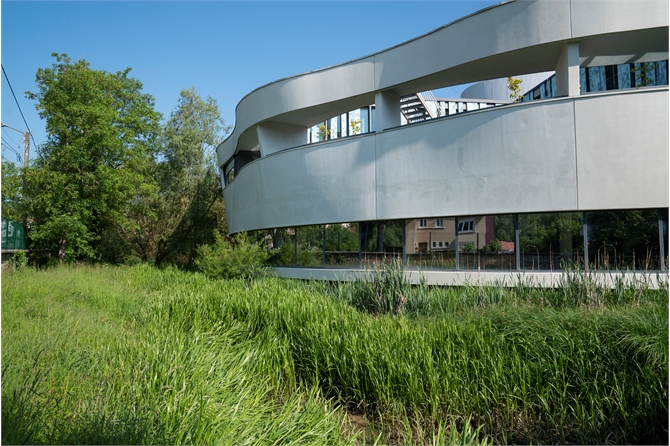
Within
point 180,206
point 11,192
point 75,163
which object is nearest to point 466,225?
point 75,163

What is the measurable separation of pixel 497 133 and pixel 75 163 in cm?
1962

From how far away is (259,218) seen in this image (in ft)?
67.1

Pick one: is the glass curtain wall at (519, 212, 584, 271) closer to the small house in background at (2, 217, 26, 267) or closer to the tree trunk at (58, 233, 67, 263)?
the small house in background at (2, 217, 26, 267)

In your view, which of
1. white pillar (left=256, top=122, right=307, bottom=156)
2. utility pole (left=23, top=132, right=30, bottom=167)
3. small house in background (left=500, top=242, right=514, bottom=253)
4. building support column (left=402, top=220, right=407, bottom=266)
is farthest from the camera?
utility pole (left=23, top=132, right=30, bottom=167)

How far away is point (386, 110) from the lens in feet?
53.2

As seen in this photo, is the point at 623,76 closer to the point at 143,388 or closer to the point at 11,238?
the point at 143,388

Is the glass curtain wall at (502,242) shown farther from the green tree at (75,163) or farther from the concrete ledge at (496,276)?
the green tree at (75,163)

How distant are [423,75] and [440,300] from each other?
8020 millimetres

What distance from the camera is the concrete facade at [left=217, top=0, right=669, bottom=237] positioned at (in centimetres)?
1201

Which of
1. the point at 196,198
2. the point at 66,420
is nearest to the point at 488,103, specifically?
the point at 196,198

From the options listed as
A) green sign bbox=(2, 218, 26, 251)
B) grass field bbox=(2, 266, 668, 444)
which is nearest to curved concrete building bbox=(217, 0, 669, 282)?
grass field bbox=(2, 266, 668, 444)

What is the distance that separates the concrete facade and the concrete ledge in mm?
1802

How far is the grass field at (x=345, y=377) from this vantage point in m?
4.79

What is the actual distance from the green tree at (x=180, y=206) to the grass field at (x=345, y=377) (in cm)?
2030
